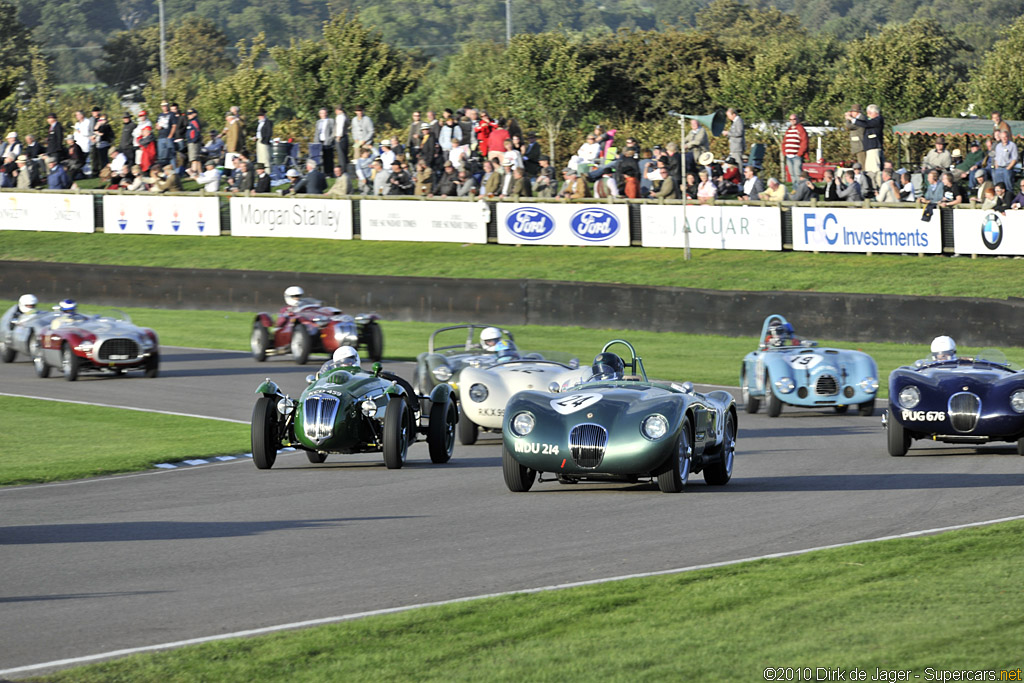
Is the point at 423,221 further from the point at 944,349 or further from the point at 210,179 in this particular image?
the point at 944,349

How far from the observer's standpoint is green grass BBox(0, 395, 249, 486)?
14203 millimetres

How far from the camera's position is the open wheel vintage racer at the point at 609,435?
11.0 metres

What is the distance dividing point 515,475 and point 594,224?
66.5 ft

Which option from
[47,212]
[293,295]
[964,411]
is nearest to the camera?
[964,411]

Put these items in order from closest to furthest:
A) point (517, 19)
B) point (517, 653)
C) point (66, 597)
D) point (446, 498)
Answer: point (517, 653) < point (66, 597) < point (446, 498) < point (517, 19)

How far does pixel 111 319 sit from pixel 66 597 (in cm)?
1621

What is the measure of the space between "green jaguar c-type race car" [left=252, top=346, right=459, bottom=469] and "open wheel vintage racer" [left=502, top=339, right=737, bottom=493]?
93.6 inches

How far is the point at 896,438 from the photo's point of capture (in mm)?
14195

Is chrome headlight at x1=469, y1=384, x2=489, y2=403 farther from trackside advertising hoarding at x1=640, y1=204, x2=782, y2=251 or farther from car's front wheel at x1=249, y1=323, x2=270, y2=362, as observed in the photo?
trackside advertising hoarding at x1=640, y1=204, x2=782, y2=251

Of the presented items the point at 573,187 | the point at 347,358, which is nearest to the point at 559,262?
the point at 573,187

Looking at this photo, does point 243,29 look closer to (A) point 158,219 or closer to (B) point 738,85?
(B) point 738,85

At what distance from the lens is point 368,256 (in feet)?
109

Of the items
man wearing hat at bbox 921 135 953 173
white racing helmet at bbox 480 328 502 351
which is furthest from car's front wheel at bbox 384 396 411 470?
man wearing hat at bbox 921 135 953 173

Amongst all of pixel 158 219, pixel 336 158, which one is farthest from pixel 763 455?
pixel 158 219
